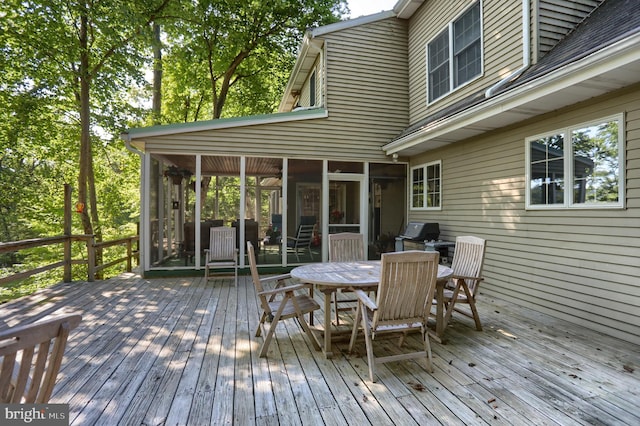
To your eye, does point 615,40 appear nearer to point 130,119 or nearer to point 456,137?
point 456,137

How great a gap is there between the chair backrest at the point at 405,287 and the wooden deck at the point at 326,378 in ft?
1.60

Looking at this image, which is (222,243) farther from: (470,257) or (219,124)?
(470,257)

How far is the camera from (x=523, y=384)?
244 centimetres

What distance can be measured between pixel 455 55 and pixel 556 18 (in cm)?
175

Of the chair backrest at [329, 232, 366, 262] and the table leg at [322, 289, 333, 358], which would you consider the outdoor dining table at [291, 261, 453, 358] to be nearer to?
the table leg at [322, 289, 333, 358]

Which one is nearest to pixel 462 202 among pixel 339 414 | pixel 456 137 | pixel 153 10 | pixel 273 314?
pixel 456 137

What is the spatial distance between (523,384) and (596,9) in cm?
550

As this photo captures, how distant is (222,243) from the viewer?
6418mm

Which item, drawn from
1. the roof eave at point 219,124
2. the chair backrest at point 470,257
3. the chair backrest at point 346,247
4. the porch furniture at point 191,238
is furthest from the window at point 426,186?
the porch furniture at point 191,238

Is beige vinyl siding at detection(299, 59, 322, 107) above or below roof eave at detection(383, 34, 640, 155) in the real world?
above

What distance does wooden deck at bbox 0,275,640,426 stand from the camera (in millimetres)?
2064

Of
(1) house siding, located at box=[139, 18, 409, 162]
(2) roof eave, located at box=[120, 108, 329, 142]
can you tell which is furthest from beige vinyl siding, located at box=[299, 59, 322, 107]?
(2) roof eave, located at box=[120, 108, 329, 142]

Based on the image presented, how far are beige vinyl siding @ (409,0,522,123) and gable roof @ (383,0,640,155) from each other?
0.42m

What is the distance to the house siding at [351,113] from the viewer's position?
6.75 m
